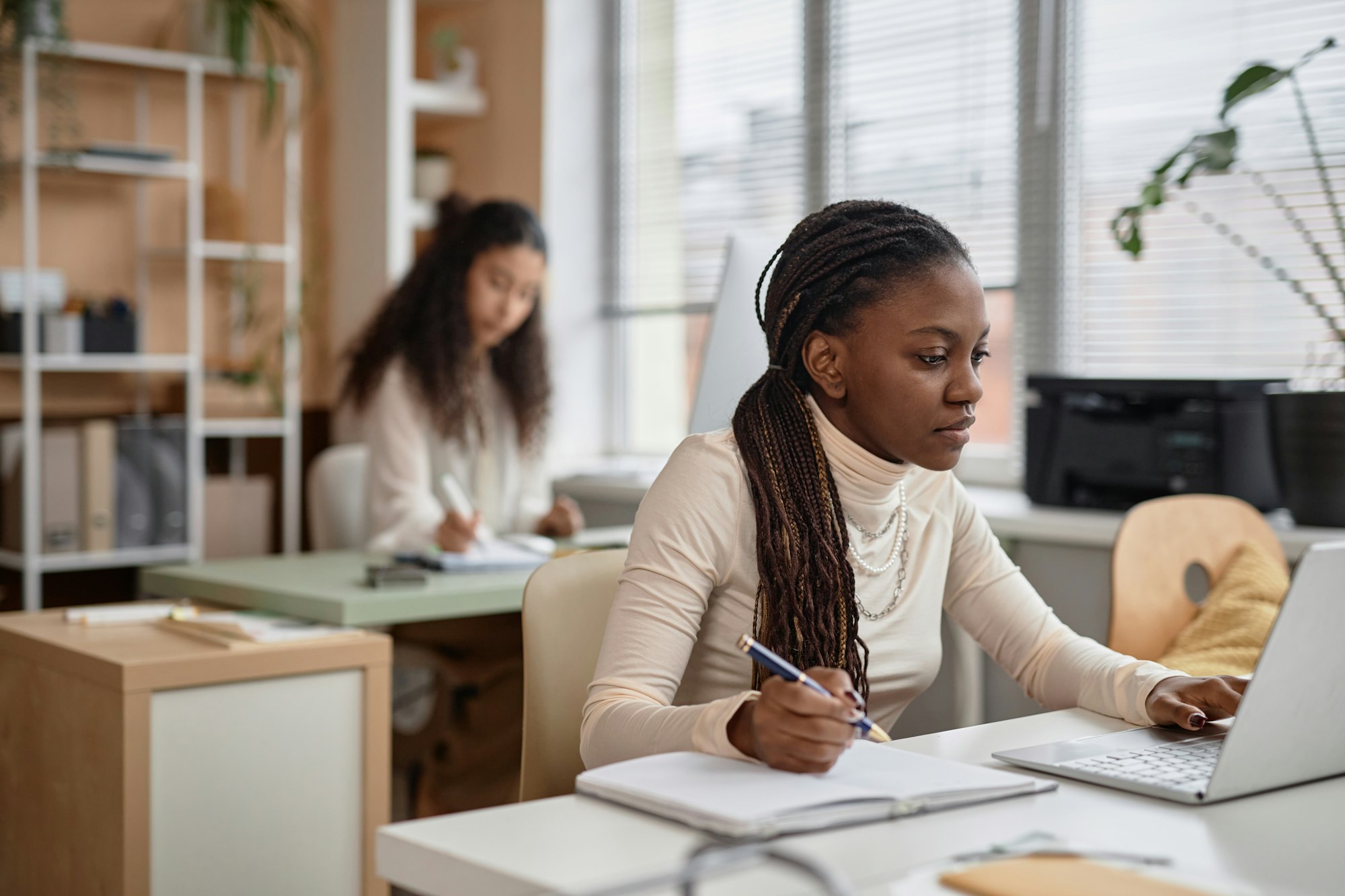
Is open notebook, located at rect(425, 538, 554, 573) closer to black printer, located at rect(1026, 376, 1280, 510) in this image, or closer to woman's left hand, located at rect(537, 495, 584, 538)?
woman's left hand, located at rect(537, 495, 584, 538)

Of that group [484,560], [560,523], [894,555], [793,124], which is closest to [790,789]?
[894,555]

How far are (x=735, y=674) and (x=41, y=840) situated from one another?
1.10 m

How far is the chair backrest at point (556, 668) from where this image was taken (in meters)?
1.50

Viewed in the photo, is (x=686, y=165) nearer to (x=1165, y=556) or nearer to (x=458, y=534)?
(x=458, y=534)

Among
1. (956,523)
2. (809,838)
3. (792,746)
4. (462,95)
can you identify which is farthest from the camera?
(462,95)

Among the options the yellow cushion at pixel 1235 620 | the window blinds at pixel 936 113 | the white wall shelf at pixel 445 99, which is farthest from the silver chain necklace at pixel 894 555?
the white wall shelf at pixel 445 99

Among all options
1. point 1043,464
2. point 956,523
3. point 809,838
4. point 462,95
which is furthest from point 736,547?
point 462,95

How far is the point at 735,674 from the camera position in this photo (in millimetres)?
1417

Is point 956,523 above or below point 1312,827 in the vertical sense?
above

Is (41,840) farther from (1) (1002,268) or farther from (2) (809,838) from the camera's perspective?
(1) (1002,268)

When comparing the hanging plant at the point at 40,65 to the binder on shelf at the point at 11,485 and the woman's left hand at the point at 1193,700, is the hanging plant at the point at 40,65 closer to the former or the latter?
the binder on shelf at the point at 11,485

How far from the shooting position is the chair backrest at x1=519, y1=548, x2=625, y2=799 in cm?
150

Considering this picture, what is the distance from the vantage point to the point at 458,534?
2.43 metres

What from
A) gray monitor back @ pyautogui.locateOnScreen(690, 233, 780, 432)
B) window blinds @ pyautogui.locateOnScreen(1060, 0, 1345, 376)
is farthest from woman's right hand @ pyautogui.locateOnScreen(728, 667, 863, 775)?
window blinds @ pyautogui.locateOnScreen(1060, 0, 1345, 376)
